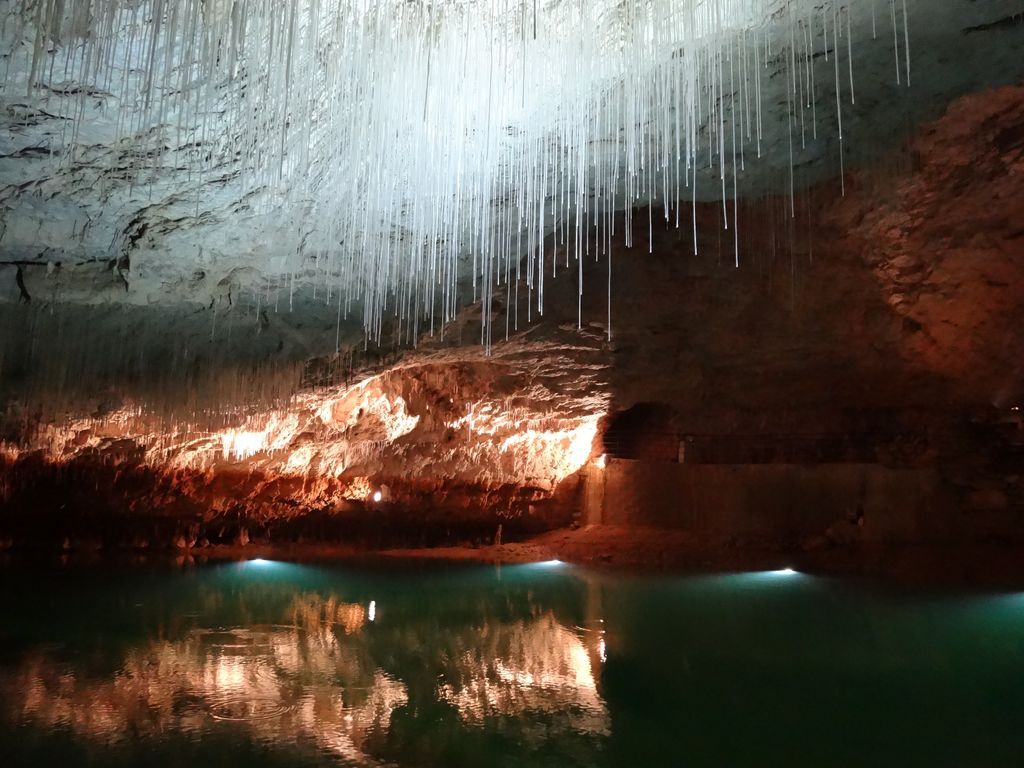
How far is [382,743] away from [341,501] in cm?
773

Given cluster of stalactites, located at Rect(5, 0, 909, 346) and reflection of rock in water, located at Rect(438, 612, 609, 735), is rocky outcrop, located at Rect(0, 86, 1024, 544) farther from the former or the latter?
reflection of rock in water, located at Rect(438, 612, 609, 735)

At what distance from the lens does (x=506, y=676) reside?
487cm

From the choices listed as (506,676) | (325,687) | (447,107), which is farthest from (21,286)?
(506,676)

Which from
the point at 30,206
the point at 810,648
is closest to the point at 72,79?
the point at 30,206

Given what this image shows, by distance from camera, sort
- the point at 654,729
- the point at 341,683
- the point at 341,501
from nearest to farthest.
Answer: the point at 654,729 < the point at 341,683 < the point at 341,501

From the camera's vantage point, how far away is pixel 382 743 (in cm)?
370

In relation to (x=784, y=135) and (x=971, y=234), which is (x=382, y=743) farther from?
(x=971, y=234)

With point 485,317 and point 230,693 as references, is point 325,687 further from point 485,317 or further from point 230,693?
point 485,317

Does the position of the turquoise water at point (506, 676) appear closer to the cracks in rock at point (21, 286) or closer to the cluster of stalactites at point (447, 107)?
the cracks in rock at point (21, 286)

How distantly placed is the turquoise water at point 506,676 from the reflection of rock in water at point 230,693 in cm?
2

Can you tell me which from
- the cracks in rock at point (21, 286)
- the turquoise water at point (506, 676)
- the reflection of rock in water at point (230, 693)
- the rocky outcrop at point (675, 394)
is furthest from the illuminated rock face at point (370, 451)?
the reflection of rock in water at point (230, 693)

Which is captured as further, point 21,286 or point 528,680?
point 21,286

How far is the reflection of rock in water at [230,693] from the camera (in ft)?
12.6

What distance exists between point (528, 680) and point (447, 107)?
14.9 feet
